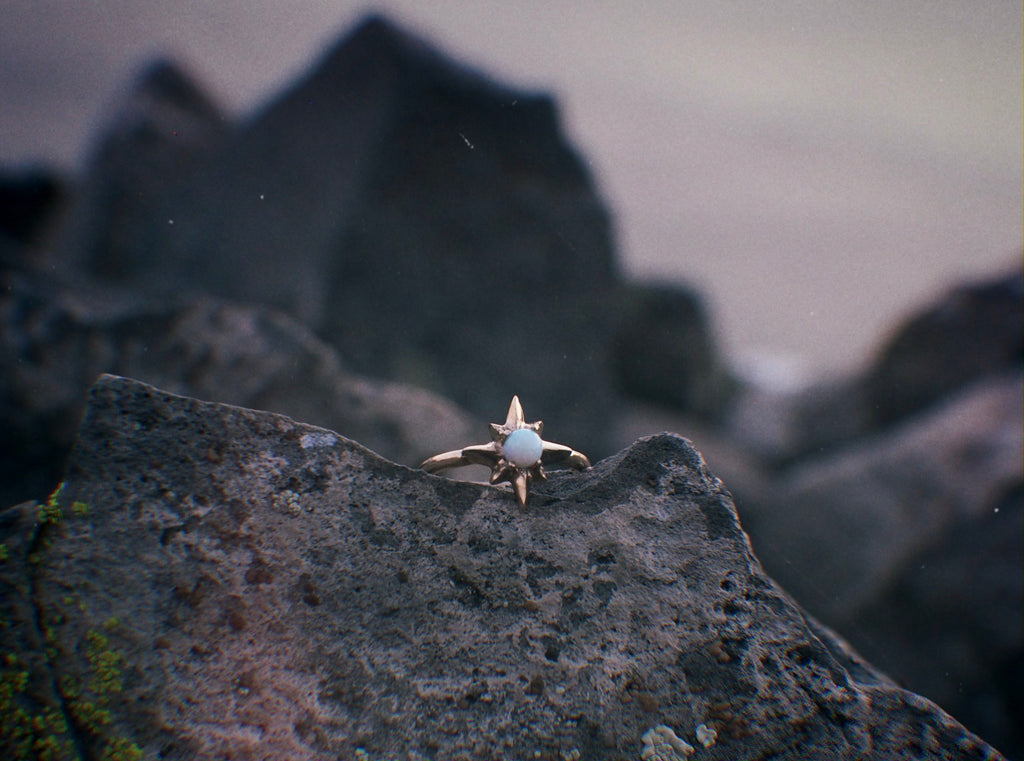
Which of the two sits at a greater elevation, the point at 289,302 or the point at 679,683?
the point at 289,302

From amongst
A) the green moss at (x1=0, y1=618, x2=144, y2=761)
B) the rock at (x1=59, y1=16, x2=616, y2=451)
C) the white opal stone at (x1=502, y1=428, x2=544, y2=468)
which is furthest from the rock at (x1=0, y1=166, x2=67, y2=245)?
the white opal stone at (x1=502, y1=428, x2=544, y2=468)

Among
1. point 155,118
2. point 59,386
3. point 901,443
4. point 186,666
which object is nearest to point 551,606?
point 186,666

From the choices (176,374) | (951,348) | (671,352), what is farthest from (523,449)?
(951,348)

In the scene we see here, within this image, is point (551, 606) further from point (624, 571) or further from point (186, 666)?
point (186, 666)

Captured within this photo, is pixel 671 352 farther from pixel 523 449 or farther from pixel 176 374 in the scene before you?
pixel 523 449

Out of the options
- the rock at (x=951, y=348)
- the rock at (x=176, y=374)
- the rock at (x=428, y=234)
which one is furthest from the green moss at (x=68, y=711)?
the rock at (x=951, y=348)

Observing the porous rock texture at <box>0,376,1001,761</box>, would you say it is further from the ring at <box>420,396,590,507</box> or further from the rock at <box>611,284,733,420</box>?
the rock at <box>611,284,733,420</box>

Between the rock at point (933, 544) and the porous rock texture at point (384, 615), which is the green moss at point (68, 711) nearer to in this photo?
the porous rock texture at point (384, 615)
